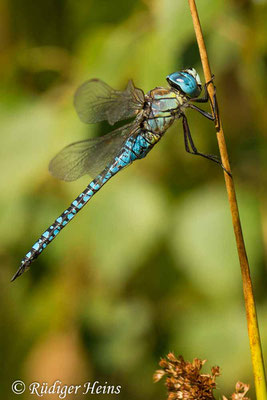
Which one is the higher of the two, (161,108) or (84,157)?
(161,108)

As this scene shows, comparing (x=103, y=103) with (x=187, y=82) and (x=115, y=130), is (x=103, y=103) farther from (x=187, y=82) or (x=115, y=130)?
(x=187, y=82)

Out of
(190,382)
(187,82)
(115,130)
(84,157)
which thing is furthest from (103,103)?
(190,382)

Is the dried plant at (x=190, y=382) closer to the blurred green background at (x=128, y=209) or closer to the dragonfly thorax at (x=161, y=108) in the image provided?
the dragonfly thorax at (x=161, y=108)

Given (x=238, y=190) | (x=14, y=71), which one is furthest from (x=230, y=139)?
(x=14, y=71)

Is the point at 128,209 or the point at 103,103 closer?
the point at 103,103

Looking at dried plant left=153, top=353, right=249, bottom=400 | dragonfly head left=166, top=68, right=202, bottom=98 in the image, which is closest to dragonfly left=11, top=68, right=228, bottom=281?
dragonfly head left=166, top=68, right=202, bottom=98

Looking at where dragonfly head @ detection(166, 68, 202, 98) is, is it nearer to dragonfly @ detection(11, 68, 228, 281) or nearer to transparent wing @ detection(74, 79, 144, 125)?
dragonfly @ detection(11, 68, 228, 281)
